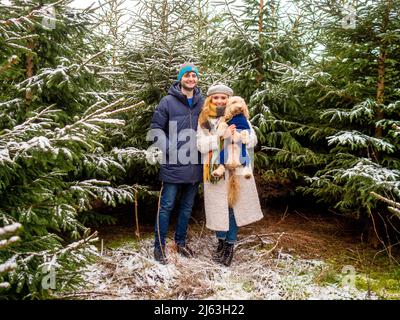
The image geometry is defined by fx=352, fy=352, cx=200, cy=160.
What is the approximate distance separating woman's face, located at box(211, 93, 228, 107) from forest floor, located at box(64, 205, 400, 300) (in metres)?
1.93

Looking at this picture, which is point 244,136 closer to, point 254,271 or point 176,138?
point 176,138

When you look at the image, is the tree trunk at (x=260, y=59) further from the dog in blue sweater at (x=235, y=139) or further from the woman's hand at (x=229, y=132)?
the woman's hand at (x=229, y=132)

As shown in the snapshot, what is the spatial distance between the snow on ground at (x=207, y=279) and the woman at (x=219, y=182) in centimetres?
38

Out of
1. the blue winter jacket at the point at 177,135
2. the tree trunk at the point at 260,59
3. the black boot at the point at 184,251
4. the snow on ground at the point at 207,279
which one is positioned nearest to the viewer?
the snow on ground at the point at 207,279

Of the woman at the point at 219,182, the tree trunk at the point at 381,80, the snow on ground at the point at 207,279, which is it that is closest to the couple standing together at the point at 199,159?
the woman at the point at 219,182

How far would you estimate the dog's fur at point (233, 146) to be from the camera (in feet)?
13.6

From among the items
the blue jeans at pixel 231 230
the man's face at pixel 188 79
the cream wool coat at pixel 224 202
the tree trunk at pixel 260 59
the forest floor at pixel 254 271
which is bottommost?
the forest floor at pixel 254 271

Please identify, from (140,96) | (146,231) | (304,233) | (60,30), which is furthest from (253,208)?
(60,30)

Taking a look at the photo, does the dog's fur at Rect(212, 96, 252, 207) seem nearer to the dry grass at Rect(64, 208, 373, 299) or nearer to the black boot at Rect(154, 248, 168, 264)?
the dry grass at Rect(64, 208, 373, 299)

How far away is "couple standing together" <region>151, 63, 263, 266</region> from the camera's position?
4.27m

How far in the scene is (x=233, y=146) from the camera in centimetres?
421

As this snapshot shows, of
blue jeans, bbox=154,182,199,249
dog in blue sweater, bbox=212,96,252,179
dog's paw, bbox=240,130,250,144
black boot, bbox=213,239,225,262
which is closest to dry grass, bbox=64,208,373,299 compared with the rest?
black boot, bbox=213,239,225,262

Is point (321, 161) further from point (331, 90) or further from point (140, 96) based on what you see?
point (140, 96)
